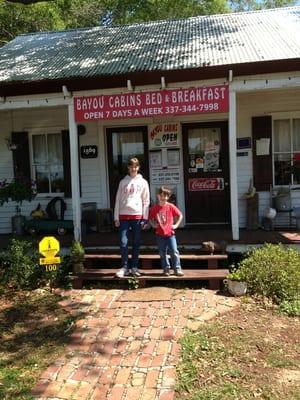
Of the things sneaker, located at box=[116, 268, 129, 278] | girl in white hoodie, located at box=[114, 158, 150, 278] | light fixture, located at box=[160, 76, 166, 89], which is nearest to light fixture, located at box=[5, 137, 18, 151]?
light fixture, located at box=[160, 76, 166, 89]

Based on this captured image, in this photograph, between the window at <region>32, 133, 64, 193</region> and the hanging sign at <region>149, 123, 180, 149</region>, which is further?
the window at <region>32, 133, 64, 193</region>

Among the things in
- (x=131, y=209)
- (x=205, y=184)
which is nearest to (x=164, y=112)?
(x=131, y=209)

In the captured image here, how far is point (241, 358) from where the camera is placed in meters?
4.61

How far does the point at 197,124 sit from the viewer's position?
9.53m

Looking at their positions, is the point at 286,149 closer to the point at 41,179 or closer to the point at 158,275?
the point at 158,275

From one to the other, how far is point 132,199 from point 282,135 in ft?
13.5

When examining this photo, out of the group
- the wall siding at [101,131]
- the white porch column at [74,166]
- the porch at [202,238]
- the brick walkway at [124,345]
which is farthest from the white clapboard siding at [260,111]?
the brick walkway at [124,345]

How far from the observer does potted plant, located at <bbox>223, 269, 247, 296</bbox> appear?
625cm

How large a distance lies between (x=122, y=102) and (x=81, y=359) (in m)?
4.35

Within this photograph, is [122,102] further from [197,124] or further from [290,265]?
[290,265]

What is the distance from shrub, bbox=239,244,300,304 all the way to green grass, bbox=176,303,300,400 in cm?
43

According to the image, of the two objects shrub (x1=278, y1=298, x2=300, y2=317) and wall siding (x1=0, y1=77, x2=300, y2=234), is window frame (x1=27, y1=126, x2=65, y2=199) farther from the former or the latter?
shrub (x1=278, y1=298, x2=300, y2=317)

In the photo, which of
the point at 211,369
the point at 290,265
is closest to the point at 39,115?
the point at 290,265

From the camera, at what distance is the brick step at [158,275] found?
6629 millimetres
